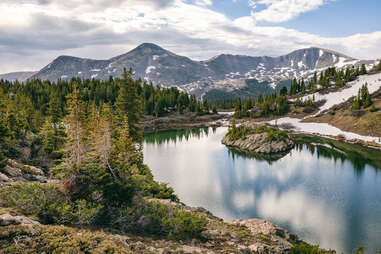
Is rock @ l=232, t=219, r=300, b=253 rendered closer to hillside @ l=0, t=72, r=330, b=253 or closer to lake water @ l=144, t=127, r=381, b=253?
hillside @ l=0, t=72, r=330, b=253

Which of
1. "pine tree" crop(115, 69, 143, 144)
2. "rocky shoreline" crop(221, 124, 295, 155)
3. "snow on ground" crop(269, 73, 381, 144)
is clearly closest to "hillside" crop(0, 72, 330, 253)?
"pine tree" crop(115, 69, 143, 144)

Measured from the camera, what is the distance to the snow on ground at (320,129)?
7636 centimetres

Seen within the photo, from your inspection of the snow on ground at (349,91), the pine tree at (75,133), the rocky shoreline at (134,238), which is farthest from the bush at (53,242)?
the snow on ground at (349,91)

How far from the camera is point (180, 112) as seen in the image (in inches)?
5389

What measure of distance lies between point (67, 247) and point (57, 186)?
21.5ft

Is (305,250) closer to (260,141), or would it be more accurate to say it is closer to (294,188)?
(294,188)

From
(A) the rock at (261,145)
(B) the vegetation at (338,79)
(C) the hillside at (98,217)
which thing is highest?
(B) the vegetation at (338,79)

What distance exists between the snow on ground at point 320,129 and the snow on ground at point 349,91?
1733cm

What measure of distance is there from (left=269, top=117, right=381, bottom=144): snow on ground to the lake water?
1044cm

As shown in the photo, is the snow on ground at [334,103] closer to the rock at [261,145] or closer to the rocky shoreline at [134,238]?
the rock at [261,145]

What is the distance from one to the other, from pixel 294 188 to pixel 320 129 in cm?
6733

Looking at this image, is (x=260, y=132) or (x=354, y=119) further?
(x=354, y=119)

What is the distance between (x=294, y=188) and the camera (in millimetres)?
38812

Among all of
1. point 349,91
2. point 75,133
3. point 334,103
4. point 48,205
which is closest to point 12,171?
point 75,133
